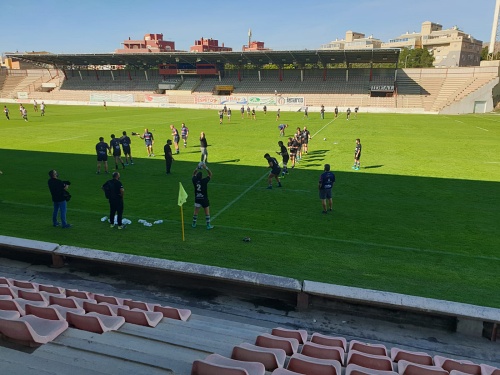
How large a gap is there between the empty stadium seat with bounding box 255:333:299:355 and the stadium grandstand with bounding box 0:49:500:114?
5300 centimetres

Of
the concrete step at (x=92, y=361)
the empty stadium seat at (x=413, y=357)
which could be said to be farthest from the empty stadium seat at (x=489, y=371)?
the concrete step at (x=92, y=361)

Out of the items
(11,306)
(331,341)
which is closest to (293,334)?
(331,341)

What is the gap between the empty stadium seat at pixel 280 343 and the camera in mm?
4246

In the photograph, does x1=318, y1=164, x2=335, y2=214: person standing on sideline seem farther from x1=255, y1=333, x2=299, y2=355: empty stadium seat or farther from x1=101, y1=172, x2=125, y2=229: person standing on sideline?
x1=255, y1=333, x2=299, y2=355: empty stadium seat

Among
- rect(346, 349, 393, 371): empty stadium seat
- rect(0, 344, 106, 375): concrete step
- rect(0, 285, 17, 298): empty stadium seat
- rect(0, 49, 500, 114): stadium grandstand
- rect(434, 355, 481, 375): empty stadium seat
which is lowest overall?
rect(434, 355, 481, 375): empty stadium seat

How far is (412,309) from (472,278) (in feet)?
9.37

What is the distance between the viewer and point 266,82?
66562 mm

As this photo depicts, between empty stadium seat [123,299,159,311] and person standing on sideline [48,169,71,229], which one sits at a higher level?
person standing on sideline [48,169,71,229]

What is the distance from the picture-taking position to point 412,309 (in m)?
5.66

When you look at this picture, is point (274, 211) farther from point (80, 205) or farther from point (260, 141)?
point (260, 141)

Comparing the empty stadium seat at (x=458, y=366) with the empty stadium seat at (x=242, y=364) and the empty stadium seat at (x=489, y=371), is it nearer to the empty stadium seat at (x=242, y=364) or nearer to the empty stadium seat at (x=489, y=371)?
the empty stadium seat at (x=489, y=371)

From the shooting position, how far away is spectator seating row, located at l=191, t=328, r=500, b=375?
334 cm

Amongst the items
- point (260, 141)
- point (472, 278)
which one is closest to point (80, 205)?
point (472, 278)

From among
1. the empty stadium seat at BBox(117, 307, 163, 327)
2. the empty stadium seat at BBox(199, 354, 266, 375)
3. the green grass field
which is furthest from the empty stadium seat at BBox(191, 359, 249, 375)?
the green grass field
